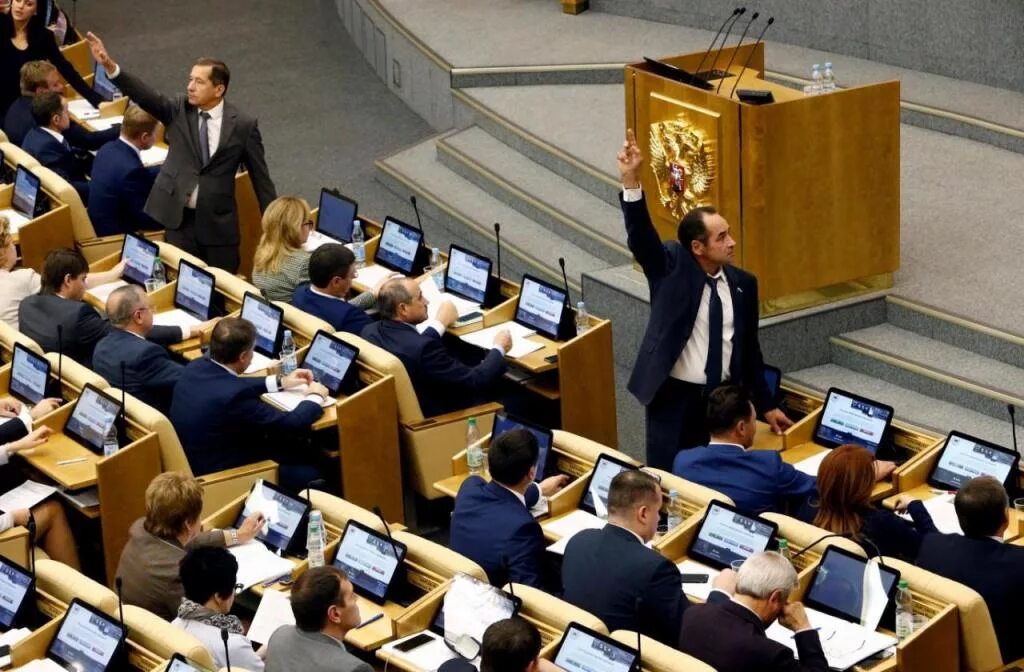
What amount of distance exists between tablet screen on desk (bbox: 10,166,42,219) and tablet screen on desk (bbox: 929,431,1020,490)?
17.1ft

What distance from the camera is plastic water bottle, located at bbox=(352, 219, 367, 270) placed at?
8.45 meters

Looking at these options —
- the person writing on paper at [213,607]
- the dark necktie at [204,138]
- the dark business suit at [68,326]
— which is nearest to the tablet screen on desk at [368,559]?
the person writing on paper at [213,607]

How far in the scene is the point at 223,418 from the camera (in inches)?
261

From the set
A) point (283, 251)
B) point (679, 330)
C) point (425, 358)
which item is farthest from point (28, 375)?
point (679, 330)

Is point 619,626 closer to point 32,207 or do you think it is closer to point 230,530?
point 230,530

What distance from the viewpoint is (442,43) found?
11.9 m

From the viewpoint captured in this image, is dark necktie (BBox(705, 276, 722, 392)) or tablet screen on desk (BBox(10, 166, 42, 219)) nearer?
dark necktie (BBox(705, 276, 722, 392))

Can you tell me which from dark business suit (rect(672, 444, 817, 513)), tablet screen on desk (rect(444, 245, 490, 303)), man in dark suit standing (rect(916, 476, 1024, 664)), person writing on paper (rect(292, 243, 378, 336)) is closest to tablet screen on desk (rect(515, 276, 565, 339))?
tablet screen on desk (rect(444, 245, 490, 303))

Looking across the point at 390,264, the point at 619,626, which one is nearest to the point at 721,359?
the point at 619,626

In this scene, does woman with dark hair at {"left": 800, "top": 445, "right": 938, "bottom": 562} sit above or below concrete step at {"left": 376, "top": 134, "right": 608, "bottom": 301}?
above

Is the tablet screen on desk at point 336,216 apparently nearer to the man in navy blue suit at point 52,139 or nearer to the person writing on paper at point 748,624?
the man in navy blue suit at point 52,139

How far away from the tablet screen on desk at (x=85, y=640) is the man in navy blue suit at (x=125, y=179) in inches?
167

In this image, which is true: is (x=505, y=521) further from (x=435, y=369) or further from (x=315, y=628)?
(x=435, y=369)

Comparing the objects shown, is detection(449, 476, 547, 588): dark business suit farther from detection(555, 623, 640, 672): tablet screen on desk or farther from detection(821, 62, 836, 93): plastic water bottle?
detection(821, 62, 836, 93): plastic water bottle
